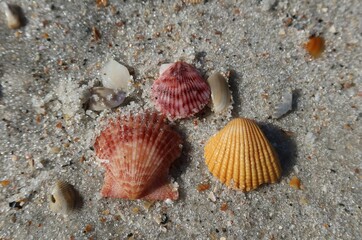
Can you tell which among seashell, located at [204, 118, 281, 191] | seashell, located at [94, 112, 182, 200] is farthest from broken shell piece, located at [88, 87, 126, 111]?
seashell, located at [204, 118, 281, 191]

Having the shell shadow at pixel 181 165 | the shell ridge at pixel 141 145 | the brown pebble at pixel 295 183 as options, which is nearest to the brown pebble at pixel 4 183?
the shell ridge at pixel 141 145

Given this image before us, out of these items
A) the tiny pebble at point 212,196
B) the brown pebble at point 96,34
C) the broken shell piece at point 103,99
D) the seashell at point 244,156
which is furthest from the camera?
the brown pebble at point 96,34

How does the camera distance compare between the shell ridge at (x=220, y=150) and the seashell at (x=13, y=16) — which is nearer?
the shell ridge at (x=220, y=150)

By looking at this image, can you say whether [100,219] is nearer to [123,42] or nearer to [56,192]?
Result: [56,192]

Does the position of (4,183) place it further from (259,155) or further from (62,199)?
(259,155)

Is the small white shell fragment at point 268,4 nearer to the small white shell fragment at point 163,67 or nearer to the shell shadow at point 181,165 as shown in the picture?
the small white shell fragment at point 163,67

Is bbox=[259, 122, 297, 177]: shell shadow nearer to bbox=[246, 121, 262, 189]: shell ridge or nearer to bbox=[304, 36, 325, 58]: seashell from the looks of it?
bbox=[246, 121, 262, 189]: shell ridge

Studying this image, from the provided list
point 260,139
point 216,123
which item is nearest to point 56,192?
point 216,123

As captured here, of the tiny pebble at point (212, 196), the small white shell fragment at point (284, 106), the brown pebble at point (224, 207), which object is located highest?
the small white shell fragment at point (284, 106)
